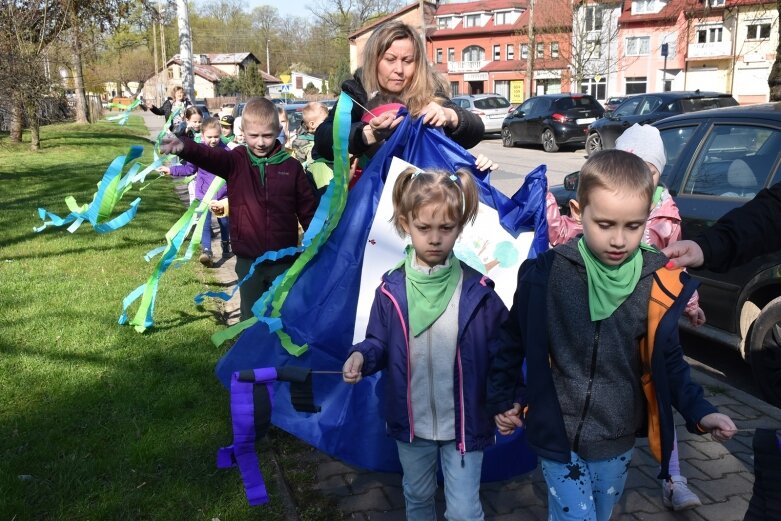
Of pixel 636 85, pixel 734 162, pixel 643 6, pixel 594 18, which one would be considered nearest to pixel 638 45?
pixel 643 6

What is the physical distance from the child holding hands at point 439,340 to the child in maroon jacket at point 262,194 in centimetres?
197

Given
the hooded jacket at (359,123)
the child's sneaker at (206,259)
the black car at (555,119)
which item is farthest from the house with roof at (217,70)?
the hooded jacket at (359,123)

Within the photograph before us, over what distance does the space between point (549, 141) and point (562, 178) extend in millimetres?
7134

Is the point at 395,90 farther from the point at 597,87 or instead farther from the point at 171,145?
the point at 597,87

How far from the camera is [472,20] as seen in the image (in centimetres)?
7481

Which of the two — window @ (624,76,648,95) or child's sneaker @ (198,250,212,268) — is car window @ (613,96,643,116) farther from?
window @ (624,76,648,95)

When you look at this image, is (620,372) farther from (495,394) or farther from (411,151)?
(411,151)

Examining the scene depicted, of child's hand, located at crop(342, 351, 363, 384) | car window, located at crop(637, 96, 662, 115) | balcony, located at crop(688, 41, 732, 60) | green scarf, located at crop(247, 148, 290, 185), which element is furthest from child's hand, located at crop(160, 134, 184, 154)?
balcony, located at crop(688, 41, 732, 60)

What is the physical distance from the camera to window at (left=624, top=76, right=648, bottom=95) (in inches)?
2344

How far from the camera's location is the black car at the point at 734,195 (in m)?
4.64

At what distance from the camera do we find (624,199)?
2.23 meters

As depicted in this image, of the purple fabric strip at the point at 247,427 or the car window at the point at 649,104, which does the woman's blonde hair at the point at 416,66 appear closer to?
the purple fabric strip at the point at 247,427

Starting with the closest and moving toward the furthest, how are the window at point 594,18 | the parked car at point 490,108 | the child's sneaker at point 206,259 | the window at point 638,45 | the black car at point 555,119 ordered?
the child's sneaker at point 206,259, the black car at point 555,119, the parked car at point 490,108, the window at point 594,18, the window at point 638,45

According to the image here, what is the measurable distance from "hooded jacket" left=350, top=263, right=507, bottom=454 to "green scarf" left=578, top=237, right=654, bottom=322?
47 cm
